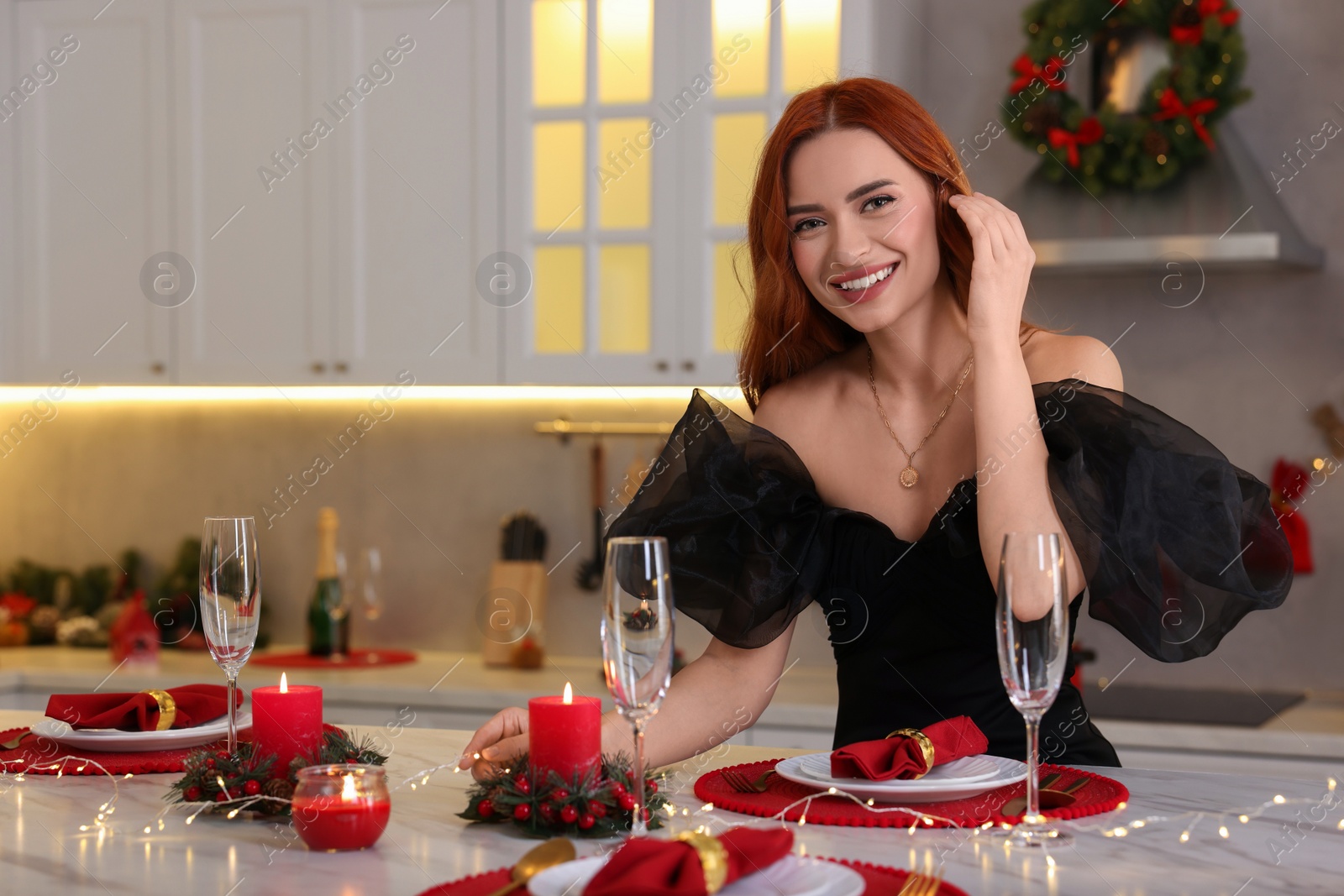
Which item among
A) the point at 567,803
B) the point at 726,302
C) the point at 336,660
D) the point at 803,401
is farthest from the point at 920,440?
the point at 336,660

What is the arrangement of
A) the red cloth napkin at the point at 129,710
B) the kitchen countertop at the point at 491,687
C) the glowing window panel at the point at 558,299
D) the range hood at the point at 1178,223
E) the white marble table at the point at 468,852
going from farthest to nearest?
1. the glowing window panel at the point at 558,299
2. the range hood at the point at 1178,223
3. the kitchen countertop at the point at 491,687
4. the red cloth napkin at the point at 129,710
5. the white marble table at the point at 468,852

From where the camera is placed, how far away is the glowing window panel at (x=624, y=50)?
277 cm

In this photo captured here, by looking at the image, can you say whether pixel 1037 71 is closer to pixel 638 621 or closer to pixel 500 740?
pixel 500 740

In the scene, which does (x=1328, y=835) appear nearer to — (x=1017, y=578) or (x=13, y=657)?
(x=1017, y=578)

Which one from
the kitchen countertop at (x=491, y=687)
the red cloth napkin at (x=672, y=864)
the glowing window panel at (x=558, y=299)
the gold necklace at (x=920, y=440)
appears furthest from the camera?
the glowing window panel at (x=558, y=299)

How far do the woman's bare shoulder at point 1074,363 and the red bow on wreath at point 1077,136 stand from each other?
1222mm

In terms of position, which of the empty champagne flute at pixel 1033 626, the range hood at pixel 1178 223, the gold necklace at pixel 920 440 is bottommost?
the empty champagne flute at pixel 1033 626

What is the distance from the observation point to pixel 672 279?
2.75 meters

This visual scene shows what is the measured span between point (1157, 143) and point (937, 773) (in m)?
1.88

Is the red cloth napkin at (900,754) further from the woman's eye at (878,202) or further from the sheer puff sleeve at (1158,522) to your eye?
the woman's eye at (878,202)

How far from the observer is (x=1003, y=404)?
55.1 inches

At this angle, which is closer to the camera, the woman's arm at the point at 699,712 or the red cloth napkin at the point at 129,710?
the woman's arm at the point at 699,712

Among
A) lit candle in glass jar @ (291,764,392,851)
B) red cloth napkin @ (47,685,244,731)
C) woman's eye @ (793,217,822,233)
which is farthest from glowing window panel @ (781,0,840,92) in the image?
lit candle in glass jar @ (291,764,392,851)

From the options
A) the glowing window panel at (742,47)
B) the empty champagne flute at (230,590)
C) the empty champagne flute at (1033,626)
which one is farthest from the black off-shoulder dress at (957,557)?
the glowing window panel at (742,47)
